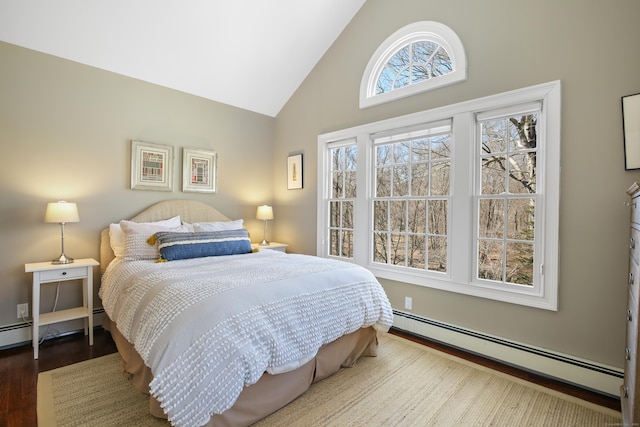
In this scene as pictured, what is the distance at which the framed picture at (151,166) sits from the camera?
348 cm

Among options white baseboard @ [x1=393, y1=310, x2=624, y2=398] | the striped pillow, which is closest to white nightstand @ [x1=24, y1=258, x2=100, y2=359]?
the striped pillow

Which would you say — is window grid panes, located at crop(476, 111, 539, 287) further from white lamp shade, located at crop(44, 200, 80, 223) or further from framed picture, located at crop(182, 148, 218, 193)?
white lamp shade, located at crop(44, 200, 80, 223)

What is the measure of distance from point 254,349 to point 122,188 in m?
2.73

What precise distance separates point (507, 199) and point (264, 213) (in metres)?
2.95

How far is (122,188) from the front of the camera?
11.3ft

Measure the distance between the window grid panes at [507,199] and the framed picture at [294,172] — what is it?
2.32 m

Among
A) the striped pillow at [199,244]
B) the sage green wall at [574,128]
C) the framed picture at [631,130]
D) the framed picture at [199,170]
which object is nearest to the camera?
the framed picture at [631,130]

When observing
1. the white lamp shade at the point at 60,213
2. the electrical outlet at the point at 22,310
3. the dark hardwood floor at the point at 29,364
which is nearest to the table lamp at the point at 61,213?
the white lamp shade at the point at 60,213

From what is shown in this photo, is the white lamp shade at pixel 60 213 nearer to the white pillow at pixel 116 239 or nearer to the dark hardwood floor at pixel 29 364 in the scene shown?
the white pillow at pixel 116 239

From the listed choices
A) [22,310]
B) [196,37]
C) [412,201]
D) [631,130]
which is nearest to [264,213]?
[412,201]

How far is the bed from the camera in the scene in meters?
1.50

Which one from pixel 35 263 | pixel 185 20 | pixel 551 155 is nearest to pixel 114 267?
pixel 35 263

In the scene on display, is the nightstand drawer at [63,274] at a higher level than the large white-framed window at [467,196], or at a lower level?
lower

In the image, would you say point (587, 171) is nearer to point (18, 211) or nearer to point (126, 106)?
point (126, 106)
